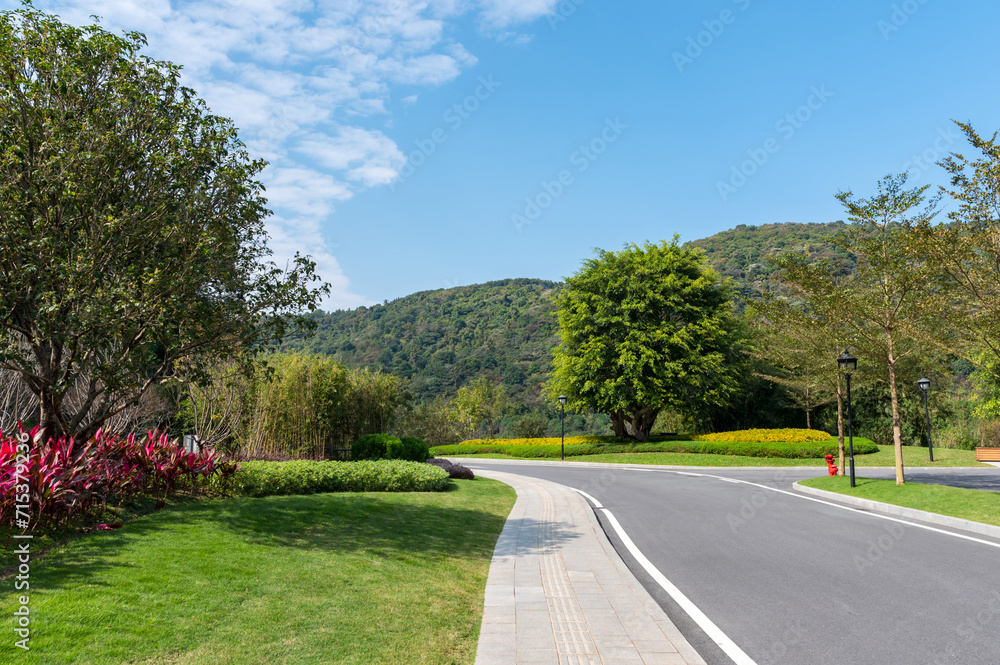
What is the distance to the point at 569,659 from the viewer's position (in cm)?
432

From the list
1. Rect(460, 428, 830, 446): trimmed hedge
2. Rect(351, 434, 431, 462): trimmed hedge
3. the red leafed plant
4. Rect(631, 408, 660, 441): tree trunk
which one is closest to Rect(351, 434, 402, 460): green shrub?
Rect(351, 434, 431, 462): trimmed hedge

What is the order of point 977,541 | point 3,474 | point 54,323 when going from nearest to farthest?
1. point 3,474
2. point 54,323
3. point 977,541

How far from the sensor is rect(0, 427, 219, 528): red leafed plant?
656cm

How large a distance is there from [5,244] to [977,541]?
14546 mm

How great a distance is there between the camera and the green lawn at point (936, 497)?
10.9 meters

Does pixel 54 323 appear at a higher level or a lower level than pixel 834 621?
higher

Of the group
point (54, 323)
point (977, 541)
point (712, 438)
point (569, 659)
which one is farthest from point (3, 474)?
point (712, 438)

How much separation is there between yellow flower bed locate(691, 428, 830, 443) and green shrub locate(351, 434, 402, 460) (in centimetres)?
1882

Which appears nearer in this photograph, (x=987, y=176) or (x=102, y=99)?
(x=102, y=99)

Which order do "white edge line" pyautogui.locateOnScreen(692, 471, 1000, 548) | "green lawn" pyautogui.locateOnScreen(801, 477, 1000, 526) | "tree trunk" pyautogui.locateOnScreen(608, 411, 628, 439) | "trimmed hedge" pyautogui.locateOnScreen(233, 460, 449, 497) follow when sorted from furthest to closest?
"tree trunk" pyautogui.locateOnScreen(608, 411, 628, 439) → "trimmed hedge" pyautogui.locateOnScreen(233, 460, 449, 497) → "green lawn" pyautogui.locateOnScreen(801, 477, 1000, 526) → "white edge line" pyautogui.locateOnScreen(692, 471, 1000, 548)

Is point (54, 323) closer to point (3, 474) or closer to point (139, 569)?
point (3, 474)

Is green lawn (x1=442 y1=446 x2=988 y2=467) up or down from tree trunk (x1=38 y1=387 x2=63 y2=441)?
down

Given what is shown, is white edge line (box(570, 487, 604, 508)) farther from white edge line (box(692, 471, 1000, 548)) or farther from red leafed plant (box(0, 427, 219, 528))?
red leafed plant (box(0, 427, 219, 528))

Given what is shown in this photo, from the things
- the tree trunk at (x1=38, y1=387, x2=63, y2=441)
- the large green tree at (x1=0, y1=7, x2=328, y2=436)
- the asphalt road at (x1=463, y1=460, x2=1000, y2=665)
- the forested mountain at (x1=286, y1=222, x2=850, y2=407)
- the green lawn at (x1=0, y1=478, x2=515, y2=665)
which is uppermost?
the forested mountain at (x1=286, y1=222, x2=850, y2=407)
